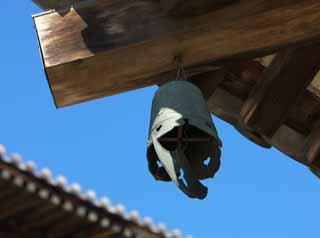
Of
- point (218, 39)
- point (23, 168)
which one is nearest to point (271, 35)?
point (218, 39)

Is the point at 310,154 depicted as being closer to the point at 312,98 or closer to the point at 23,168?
the point at 312,98

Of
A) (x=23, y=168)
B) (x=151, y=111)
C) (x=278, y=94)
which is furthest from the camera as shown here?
(x=278, y=94)

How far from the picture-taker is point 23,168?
34.1 ft

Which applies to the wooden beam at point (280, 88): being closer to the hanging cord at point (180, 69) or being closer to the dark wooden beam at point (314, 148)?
the dark wooden beam at point (314, 148)

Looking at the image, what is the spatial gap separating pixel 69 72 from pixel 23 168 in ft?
3.90

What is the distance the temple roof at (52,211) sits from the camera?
10.4 metres

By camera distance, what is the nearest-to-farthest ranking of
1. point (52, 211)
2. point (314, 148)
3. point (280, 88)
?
point (52, 211), point (280, 88), point (314, 148)

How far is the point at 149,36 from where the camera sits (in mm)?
11422

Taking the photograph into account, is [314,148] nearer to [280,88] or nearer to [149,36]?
[280,88]

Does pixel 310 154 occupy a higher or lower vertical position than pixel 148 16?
lower

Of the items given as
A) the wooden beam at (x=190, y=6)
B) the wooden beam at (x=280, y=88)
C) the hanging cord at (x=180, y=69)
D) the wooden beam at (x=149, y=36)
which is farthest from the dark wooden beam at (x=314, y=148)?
the wooden beam at (x=190, y=6)

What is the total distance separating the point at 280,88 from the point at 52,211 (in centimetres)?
225

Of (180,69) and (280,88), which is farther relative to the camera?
(280,88)

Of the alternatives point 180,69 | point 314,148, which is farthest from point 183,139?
point 314,148
